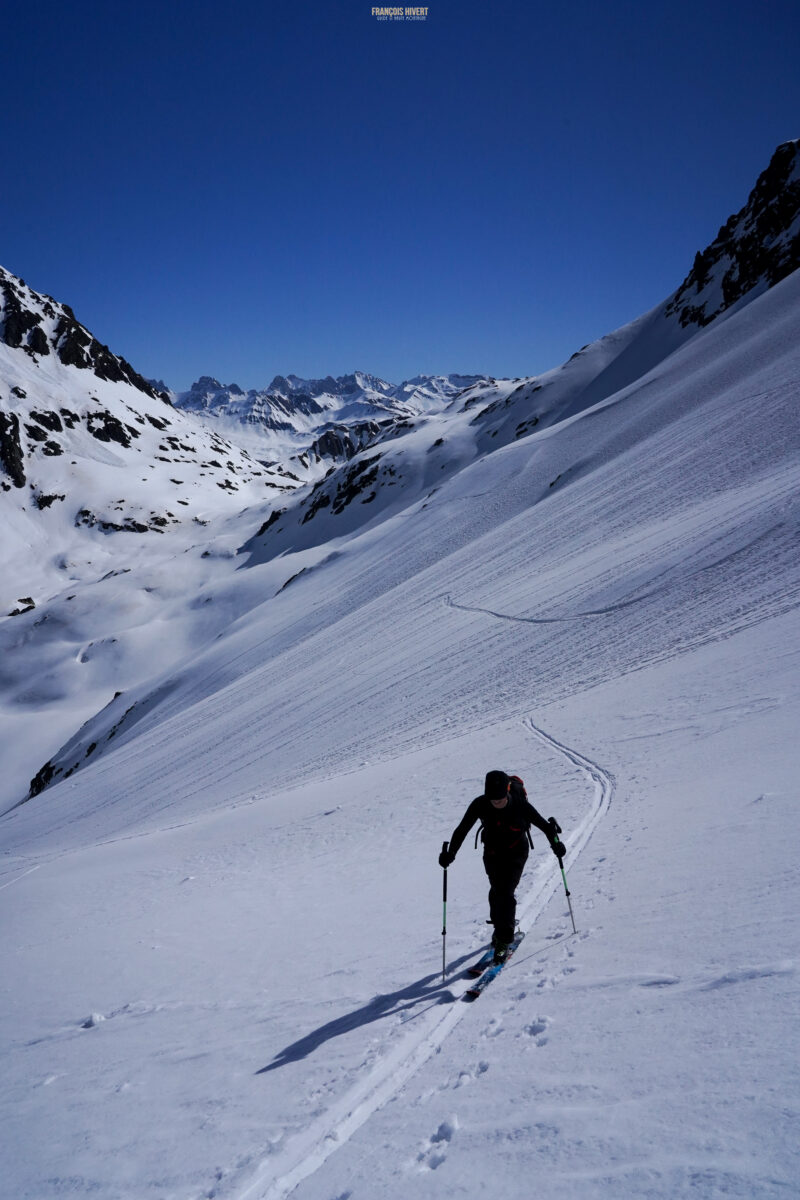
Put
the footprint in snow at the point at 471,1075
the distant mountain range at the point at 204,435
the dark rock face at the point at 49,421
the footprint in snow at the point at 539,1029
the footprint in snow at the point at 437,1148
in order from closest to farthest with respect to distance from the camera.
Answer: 1. the footprint in snow at the point at 437,1148
2. the footprint in snow at the point at 471,1075
3. the footprint in snow at the point at 539,1029
4. the distant mountain range at the point at 204,435
5. the dark rock face at the point at 49,421

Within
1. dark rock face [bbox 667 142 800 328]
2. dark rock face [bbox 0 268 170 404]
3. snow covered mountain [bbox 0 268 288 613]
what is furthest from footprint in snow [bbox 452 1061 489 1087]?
dark rock face [bbox 0 268 170 404]

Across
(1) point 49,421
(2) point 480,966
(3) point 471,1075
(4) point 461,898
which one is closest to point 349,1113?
(3) point 471,1075

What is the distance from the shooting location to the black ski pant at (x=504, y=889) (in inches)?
206

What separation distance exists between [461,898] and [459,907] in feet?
0.86

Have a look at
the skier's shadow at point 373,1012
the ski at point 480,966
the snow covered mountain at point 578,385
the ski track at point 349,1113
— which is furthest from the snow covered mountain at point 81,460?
the ski track at point 349,1113

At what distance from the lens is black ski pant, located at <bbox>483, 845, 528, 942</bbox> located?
17.2 feet

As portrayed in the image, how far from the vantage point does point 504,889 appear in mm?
5289

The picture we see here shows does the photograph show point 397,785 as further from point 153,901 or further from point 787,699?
point 787,699

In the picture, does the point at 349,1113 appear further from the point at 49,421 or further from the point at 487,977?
the point at 49,421

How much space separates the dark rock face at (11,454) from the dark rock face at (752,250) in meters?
118

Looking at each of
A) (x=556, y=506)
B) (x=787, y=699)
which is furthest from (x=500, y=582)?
(x=787, y=699)

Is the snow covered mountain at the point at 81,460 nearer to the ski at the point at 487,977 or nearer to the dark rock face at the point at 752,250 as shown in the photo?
the dark rock face at the point at 752,250

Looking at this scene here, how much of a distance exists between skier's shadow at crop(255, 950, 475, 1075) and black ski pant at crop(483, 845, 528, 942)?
1.73ft

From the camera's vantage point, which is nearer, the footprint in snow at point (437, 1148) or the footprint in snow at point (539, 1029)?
the footprint in snow at point (437, 1148)
